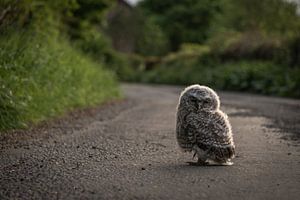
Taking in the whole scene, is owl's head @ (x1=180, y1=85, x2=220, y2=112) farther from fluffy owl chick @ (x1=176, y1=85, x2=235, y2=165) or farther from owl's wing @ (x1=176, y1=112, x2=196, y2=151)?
owl's wing @ (x1=176, y1=112, x2=196, y2=151)

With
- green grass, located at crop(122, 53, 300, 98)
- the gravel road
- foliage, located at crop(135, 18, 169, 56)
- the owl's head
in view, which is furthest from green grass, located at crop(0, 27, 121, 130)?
foliage, located at crop(135, 18, 169, 56)

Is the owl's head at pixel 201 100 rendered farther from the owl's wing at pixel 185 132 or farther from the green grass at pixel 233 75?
the green grass at pixel 233 75

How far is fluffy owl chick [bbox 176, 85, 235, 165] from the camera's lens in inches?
281

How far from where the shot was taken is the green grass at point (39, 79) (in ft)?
35.2

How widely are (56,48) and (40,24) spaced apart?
3.56ft

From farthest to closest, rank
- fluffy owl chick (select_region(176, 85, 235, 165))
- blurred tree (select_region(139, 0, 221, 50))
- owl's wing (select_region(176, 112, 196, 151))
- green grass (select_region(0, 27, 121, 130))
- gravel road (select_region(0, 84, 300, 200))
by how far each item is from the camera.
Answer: blurred tree (select_region(139, 0, 221, 50)) → green grass (select_region(0, 27, 121, 130)) → owl's wing (select_region(176, 112, 196, 151)) → fluffy owl chick (select_region(176, 85, 235, 165)) → gravel road (select_region(0, 84, 300, 200))

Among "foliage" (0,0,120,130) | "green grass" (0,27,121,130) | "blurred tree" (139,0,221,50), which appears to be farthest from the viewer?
"blurred tree" (139,0,221,50)

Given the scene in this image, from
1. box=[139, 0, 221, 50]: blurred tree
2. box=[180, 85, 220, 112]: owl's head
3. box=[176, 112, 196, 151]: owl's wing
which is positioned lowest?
box=[176, 112, 196, 151]: owl's wing

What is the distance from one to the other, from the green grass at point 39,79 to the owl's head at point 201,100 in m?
4.00

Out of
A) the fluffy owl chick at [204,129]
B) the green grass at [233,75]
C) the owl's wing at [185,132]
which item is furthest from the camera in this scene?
the green grass at [233,75]

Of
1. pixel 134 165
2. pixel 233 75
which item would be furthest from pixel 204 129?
pixel 233 75

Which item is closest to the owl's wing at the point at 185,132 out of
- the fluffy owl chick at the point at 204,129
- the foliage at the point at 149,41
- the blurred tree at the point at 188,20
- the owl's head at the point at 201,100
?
the fluffy owl chick at the point at 204,129

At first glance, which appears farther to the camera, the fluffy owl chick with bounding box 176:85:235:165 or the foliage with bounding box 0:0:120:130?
the foliage with bounding box 0:0:120:130

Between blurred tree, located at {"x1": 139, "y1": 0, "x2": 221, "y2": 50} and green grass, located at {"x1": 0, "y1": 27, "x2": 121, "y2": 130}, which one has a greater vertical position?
blurred tree, located at {"x1": 139, "y1": 0, "x2": 221, "y2": 50}
